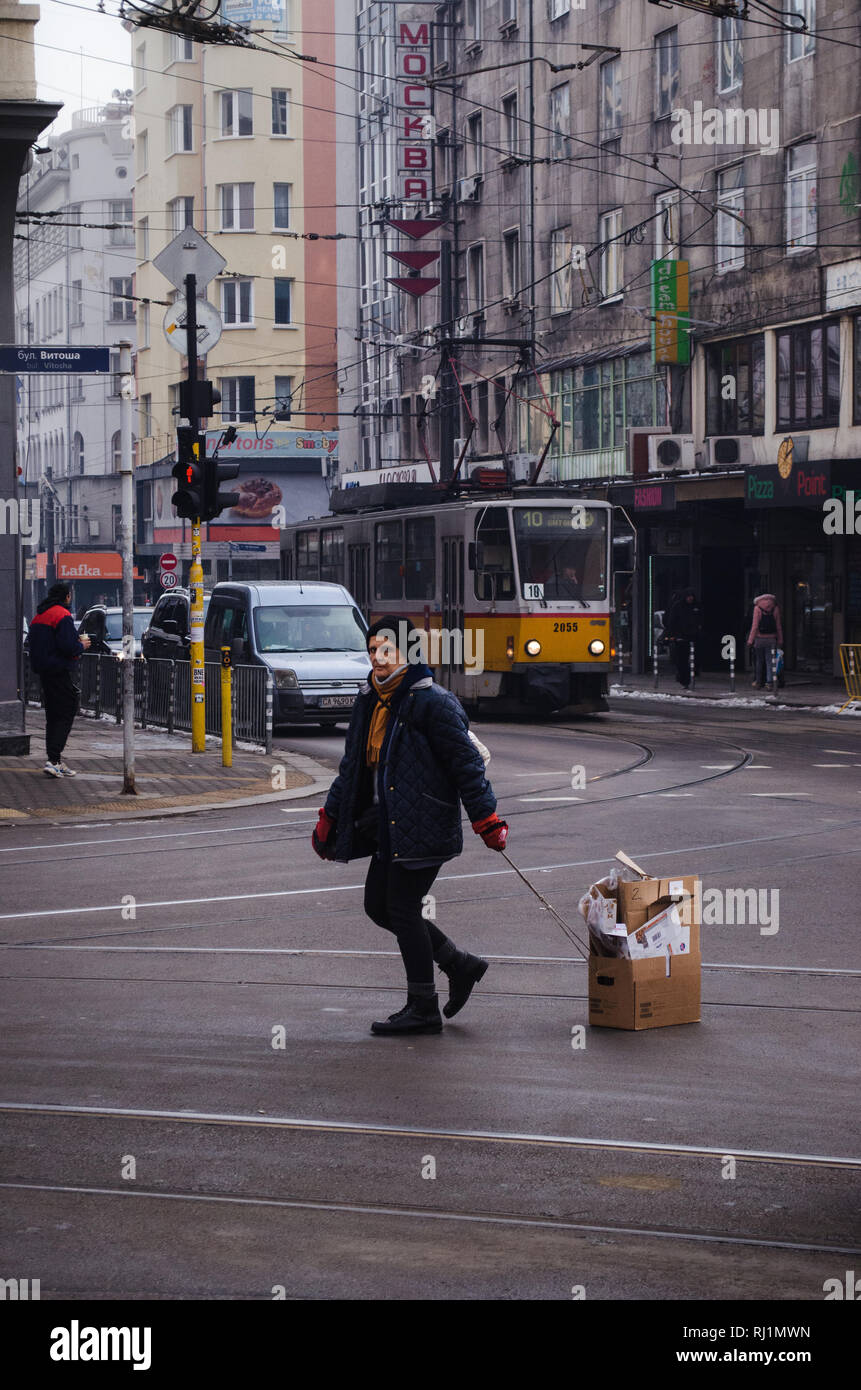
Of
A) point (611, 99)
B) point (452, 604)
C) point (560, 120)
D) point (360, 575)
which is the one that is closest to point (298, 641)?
point (452, 604)

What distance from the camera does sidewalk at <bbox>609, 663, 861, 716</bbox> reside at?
104ft

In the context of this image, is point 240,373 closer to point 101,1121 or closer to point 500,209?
point 500,209

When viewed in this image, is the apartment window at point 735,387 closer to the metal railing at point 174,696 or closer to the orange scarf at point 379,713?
the metal railing at point 174,696

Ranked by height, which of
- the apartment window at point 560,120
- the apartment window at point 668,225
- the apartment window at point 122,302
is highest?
the apartment window at point 122,302

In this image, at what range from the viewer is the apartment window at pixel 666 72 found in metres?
40.0

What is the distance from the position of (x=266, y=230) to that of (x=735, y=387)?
111 feet

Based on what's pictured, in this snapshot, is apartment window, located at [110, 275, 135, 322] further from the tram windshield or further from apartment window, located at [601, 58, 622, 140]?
the tram windshield

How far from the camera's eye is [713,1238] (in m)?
5.37

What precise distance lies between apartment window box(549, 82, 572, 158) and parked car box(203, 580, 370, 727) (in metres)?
21.5

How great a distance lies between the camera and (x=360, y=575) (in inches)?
1281

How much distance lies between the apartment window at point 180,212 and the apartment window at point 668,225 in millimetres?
33192

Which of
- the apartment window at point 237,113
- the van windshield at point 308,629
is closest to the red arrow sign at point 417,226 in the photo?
the apartment window at point 237,113

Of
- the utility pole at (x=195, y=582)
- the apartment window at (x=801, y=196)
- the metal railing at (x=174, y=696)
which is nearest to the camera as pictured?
the utility pole at (x=195, y=582)
